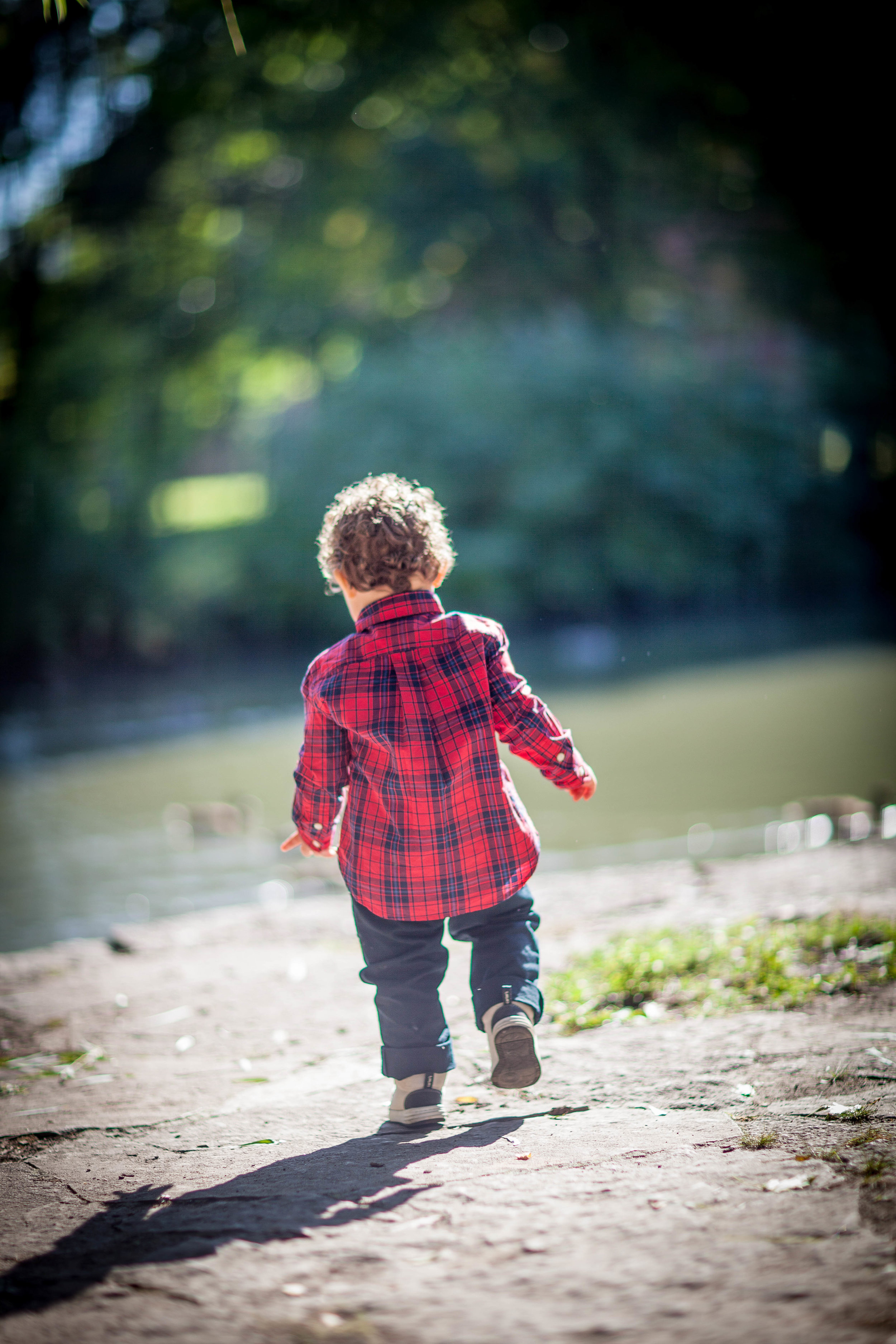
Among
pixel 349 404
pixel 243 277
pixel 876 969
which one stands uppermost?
pixel 243 277

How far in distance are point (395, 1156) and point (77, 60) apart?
1891cm

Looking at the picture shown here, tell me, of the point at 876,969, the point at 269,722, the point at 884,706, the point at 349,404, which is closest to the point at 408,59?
the point at 349,404

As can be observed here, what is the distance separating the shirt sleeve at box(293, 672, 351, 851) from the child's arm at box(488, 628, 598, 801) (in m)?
0.36

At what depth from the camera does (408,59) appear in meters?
20.2

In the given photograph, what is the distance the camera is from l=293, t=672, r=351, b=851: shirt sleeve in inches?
101

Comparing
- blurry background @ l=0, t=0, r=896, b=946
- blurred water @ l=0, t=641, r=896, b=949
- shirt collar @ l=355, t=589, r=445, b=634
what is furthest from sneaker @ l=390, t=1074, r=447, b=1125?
blurry background @ l=0, t=0, r=896, b=946

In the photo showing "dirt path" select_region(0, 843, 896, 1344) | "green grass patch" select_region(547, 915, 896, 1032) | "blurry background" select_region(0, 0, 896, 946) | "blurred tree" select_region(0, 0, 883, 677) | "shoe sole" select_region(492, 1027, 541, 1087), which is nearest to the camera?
"dirt path" select_region(0, 843, 896, 1344)

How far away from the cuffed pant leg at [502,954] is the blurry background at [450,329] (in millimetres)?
12661

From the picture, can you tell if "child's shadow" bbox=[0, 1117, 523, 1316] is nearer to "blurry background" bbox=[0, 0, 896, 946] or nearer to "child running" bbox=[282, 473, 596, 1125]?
"child running" bbox=[282, 473, 596, 1125]

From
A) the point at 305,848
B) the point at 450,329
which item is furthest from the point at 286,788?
the point at 450,329

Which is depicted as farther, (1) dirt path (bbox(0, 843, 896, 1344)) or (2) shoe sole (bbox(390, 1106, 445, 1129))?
(2) shoe sole (bbox(390, 1106, 445, 1129))

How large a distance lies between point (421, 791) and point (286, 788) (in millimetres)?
6777

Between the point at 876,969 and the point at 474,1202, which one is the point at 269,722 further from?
the point at 474,1202

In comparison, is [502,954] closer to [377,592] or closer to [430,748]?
[430,748]
